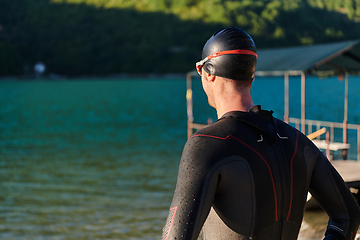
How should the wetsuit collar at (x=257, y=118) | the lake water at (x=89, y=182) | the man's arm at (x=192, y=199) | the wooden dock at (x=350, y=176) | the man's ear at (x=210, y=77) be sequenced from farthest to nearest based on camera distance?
1. the lake water at (x=89, y=182)
2. the wooden dock at (x=350, y=176)
3. the man's ear at (x=210, y=77)
4. the wetsuit collar at (x=257, y=118)
5. the man's arm at (x=192, y=199)

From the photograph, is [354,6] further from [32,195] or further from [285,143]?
[285,143]

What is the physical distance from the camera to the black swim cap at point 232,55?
5.81 ft

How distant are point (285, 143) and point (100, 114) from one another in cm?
5825

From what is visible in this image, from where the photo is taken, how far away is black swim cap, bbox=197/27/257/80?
5.81 feet

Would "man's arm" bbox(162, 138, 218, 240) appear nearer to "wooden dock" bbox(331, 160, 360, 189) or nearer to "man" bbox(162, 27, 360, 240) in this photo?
"man" bbox(162, 27, 360, 240)

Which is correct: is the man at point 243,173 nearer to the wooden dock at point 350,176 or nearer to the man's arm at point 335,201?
the man's arm at point 335,201

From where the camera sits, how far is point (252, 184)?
164 cm

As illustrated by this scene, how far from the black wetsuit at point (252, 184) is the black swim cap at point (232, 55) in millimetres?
172

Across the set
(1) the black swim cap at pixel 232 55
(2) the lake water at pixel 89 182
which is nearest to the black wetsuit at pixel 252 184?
(1) the black swim cap at pixel 232 55

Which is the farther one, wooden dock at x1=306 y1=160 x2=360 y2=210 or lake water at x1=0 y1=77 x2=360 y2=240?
lake water at x1=0 y1=77 x2=360 y2=240

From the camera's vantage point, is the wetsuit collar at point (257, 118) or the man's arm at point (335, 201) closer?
the wetsuit collar at point (257, 118)

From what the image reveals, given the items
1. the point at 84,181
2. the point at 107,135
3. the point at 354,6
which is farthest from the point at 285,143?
the point at 354,6

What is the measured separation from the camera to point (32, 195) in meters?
16.7

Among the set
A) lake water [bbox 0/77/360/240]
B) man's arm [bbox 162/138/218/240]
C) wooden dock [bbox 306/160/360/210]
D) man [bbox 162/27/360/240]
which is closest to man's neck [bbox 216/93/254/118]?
man [bbox 162/27/360/240]
